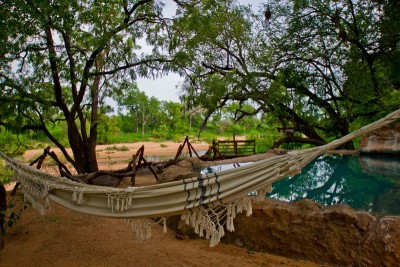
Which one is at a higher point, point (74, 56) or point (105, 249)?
point (74, 56)

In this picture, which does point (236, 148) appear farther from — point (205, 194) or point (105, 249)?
point (205, 194)

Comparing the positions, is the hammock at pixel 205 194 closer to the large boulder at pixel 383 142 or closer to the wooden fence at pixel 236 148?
the wooden fence at pixel 236 148

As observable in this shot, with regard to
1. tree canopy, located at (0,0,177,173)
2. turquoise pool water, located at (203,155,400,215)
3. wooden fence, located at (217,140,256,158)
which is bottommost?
turquoise pool water, located at (203,155,400,215)

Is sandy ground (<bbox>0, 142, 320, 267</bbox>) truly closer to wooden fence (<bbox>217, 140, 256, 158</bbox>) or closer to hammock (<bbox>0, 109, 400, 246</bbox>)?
hammock (<bbox>0, 109, 400, 246</bbox>)

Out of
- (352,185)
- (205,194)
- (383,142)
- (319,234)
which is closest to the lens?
(205,194)

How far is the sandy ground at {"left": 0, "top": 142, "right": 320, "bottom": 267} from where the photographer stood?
2381mm

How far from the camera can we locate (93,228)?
3031 millimetres

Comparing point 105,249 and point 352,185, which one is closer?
point 105,249

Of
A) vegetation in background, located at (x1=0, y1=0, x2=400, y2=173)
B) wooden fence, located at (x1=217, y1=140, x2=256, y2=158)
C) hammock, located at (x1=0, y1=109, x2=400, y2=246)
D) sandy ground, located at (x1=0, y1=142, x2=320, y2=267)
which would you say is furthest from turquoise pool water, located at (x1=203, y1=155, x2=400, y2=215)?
hammock, located at (x1=0, y1=109, x2=400, y2=246)

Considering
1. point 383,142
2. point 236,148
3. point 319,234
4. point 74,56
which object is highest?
point 74,56

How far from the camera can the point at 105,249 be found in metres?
2.60

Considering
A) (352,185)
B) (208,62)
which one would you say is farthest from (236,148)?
(352,185)

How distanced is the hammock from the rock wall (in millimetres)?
1073

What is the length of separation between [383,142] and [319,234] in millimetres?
6312
